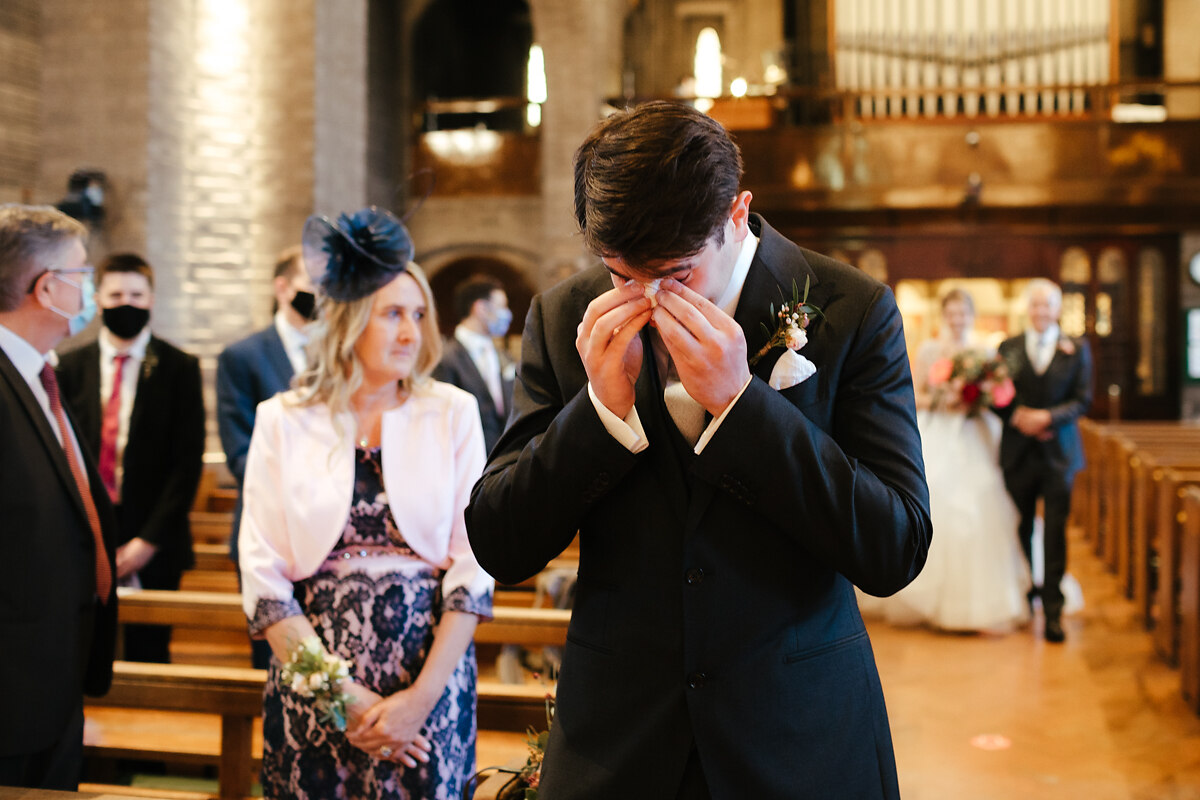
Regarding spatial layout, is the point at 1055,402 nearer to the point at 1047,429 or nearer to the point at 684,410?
the point at 1047,429

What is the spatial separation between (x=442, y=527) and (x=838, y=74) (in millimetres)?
11124

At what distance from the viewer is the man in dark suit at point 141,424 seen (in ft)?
12.7

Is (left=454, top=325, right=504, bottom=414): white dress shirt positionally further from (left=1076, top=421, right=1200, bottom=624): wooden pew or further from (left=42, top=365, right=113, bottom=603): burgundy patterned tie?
(left=1076, top=421, right=1200, bottom=624): wooden pew

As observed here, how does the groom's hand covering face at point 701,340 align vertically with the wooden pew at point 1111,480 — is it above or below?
above

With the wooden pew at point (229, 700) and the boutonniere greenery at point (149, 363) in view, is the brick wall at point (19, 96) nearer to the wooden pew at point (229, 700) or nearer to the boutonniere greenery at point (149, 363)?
the boutonniere greenery at point (149, 363)

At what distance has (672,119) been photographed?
1.03 m

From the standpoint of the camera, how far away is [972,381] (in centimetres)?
557

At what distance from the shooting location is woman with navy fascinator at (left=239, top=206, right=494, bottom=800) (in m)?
2.02

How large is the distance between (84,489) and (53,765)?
1.92ft

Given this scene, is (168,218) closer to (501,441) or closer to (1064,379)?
(1064,379)

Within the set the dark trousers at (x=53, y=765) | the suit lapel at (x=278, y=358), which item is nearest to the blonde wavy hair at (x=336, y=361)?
the dark trousers at (x=53, y=765)

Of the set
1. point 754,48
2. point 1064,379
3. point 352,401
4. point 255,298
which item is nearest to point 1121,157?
point 754,48

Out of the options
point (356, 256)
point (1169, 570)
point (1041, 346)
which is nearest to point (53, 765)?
point (356, 256)

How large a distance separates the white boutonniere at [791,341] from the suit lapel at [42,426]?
1.67 m
